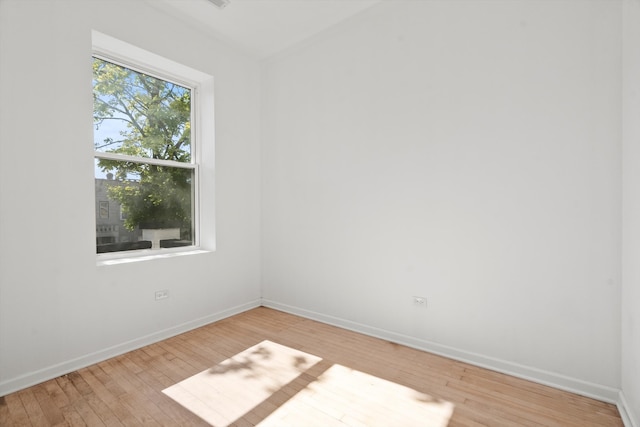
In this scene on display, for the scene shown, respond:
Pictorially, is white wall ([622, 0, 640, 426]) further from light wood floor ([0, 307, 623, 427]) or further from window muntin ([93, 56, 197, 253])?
window muntin ([93, 56, 197, 253])

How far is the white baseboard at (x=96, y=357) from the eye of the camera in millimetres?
2240

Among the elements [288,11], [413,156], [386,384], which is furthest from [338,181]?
[386,384]

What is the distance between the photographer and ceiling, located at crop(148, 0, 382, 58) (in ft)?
10.0

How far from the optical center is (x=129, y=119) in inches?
123

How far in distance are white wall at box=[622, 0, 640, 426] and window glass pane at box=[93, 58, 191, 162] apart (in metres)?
3.78

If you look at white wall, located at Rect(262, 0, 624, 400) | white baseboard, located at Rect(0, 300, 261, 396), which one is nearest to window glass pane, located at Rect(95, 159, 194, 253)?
white baseboard, located at Rect(0, 300, 261, 396)

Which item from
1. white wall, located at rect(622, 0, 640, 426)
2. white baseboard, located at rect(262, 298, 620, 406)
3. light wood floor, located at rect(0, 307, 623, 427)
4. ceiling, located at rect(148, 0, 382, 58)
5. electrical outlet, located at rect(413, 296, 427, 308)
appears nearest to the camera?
white wall, located at rect(622, 0, 640, 426)

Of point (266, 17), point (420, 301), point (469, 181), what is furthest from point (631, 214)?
point (266, 17)

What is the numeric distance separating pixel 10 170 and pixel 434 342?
3541 millimetres

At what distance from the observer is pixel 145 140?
10.7ft

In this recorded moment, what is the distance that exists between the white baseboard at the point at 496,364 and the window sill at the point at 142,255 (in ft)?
5.40

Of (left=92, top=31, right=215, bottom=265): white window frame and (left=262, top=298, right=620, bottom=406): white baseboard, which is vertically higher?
(left=92, top=31, right=215, bottom=265): white window frame

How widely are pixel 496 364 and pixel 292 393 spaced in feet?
5.29

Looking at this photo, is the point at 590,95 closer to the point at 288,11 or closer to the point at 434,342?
the point at 434,342
